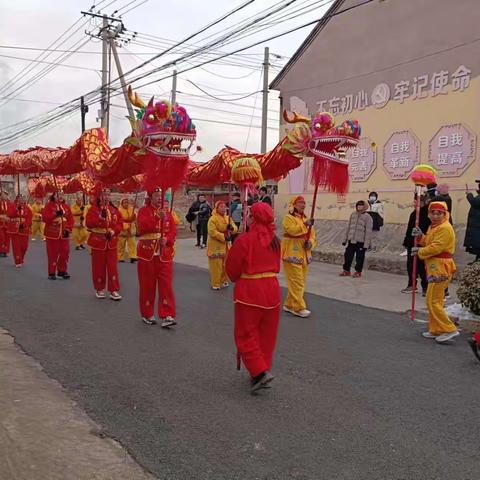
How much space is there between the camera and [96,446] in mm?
3389

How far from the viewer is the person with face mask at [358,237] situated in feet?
37.3

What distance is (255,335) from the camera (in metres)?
4.50

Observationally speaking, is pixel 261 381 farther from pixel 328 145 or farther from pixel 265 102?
pixel 265 102

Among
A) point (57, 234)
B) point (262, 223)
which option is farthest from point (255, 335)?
point (57, 234)

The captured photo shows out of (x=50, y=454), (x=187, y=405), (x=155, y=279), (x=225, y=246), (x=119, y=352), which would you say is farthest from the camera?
(x=225, y=246)

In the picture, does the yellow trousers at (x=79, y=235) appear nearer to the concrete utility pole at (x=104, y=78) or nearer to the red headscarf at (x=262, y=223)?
the concrete utility pole at (x=104, y=78)

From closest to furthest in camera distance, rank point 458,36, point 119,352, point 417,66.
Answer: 1. point 119,352
2. point 458,36
3. point 417,66

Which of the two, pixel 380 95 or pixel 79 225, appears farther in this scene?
pixel 79 225

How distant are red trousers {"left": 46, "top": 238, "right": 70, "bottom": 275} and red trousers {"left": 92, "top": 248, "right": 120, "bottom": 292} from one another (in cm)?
237

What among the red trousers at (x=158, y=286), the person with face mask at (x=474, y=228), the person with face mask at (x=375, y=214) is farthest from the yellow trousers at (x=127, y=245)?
the person with face mask at (x=474, y=228)

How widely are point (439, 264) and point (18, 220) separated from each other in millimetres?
9563

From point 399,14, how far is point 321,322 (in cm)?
917

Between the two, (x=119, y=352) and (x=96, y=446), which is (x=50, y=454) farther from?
(x=119, y=352)

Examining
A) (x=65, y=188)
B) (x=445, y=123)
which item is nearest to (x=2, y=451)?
(x=445, y=123)
